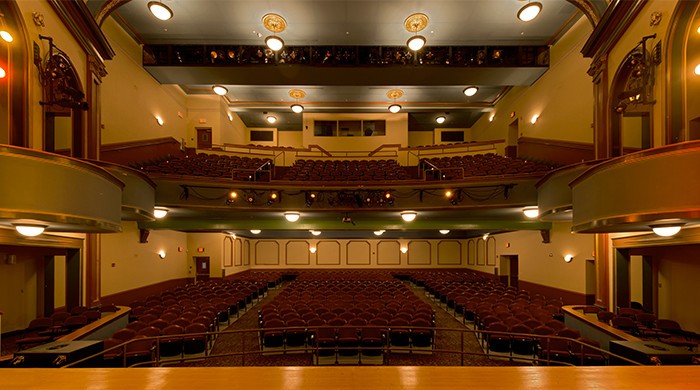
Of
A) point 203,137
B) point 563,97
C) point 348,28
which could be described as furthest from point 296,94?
point 563,97

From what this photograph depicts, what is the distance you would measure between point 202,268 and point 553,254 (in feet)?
56.8

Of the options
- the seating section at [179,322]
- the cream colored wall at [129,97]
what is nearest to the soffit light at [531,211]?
the seating section at [179,322]

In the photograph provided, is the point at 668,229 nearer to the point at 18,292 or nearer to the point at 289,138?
the point at 18,292

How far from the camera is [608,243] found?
10750mm

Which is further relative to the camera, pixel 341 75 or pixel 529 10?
pixel 341 75

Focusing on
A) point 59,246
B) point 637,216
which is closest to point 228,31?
point 59,246

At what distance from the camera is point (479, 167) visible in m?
16.2

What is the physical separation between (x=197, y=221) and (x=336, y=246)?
1138 centimetres

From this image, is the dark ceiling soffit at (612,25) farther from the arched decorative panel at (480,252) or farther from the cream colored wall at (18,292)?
the cream colored wall at (18,292)

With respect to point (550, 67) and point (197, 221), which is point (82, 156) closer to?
point (197, 221)

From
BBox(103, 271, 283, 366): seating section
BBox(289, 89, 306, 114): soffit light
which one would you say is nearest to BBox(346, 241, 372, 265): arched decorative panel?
BBox(289, 89, 306, 114): soffit light

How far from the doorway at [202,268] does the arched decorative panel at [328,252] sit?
7.09m

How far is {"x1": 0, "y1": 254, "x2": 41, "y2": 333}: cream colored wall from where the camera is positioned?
974cm

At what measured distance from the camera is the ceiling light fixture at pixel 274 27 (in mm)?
14227
